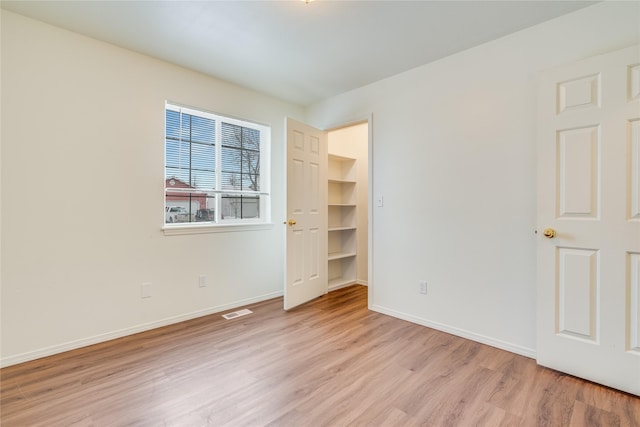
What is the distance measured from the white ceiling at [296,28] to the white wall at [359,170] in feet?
4.72

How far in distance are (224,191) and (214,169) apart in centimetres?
26

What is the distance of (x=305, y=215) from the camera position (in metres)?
3.34

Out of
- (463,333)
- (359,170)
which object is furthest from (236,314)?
(359,170)

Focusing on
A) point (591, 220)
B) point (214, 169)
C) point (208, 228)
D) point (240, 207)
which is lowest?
point (208, 228)

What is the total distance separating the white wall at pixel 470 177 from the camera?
2139 mm

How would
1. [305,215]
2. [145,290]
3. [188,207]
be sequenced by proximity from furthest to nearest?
[305,215], [188,207], [145,290]

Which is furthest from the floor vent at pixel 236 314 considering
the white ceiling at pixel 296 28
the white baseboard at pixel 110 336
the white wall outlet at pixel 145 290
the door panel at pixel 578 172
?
the door panel at pixel 578 172

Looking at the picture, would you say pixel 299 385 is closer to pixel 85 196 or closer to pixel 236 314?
pixel 236 314

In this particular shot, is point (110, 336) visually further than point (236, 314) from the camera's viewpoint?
No

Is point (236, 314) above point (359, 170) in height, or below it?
below

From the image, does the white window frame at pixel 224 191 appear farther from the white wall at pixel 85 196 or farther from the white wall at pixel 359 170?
the white wall at pixel 359 170

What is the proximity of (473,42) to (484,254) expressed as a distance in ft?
5.66

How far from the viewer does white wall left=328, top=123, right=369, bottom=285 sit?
4.24m

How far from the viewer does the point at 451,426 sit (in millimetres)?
1458
